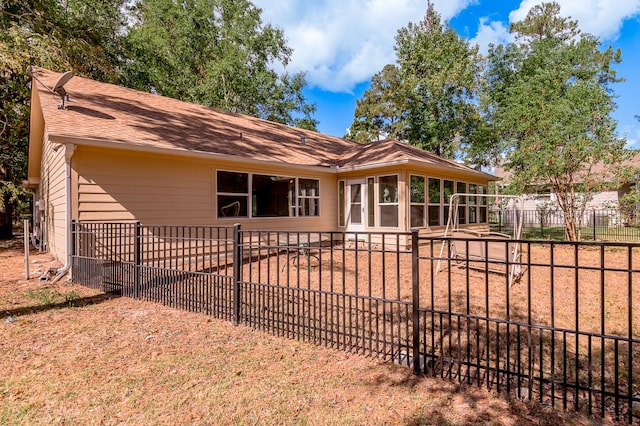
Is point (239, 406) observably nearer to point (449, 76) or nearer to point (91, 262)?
point (91, 262)

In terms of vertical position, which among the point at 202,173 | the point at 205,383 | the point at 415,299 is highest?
the point at 202,173

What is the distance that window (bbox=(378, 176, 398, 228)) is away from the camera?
33.1ft

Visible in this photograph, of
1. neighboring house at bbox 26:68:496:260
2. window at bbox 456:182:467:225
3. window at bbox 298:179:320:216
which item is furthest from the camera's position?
window at bbox 456:182:467:225

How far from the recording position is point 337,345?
338cm

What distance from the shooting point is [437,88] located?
17.8 metres

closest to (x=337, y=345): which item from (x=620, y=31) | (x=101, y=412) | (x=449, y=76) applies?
(x=101, y=412)

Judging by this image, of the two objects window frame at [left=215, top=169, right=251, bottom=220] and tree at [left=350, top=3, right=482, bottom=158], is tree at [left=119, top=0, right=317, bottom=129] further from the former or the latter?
window frame at [left=215, top=169, right=251, bottom=220]

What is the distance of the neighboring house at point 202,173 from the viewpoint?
6684 millimetres

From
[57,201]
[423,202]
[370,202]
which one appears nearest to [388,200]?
[370,202]

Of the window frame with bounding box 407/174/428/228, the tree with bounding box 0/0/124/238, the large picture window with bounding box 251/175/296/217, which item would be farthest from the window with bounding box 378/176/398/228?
the tree with bounding box 0/0/124/238

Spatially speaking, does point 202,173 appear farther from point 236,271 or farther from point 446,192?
point 446,192

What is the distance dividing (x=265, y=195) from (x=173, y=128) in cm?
300

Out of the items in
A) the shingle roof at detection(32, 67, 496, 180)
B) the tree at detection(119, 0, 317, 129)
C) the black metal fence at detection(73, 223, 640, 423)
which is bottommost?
the black metal fence at detection(73, 223, 640, 423)

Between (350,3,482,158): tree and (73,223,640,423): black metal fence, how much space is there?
12.3 metres
